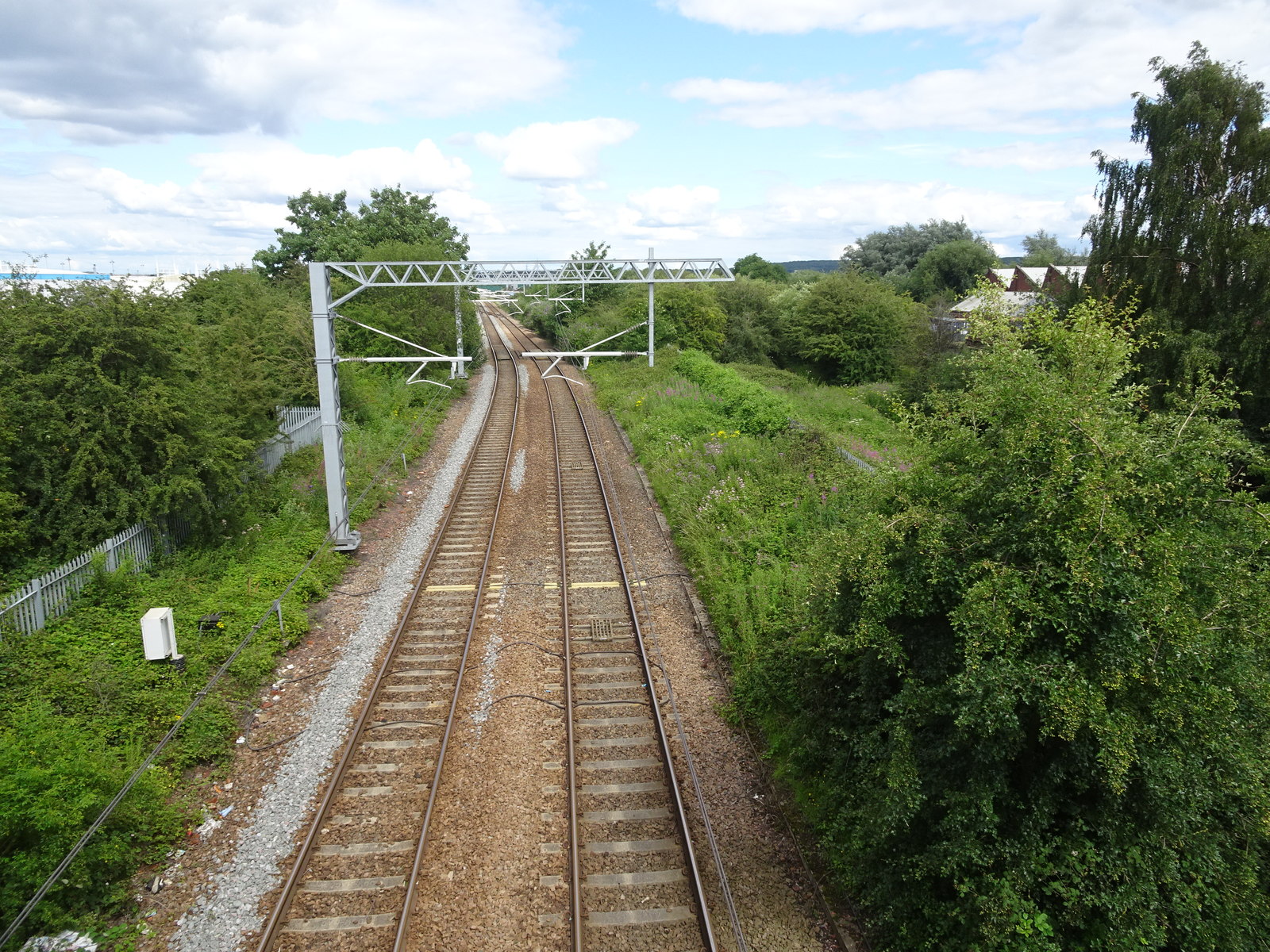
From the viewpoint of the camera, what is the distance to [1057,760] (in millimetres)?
5559

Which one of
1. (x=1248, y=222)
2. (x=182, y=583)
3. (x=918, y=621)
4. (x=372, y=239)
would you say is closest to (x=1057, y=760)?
(x=918, y=621)

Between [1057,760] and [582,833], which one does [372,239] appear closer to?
[582,833]

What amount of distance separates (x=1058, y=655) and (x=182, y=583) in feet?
42.5

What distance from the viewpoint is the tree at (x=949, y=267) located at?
205 feet

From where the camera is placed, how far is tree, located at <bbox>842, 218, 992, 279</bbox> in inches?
2911

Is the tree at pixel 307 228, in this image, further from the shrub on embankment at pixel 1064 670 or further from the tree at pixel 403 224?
the shrub on embankment at pixel 1064 670

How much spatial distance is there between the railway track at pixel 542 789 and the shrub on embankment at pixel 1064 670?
83.8 inches

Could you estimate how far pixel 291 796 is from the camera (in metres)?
8.41

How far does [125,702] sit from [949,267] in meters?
66.6

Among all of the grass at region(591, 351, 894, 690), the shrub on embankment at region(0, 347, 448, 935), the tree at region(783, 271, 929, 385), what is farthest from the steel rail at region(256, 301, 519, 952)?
the tree at region(783, 271, 929, 385)

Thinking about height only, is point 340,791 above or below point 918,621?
below

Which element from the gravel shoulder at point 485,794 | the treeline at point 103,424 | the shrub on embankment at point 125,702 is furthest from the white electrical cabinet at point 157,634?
the treeline at point 103,424

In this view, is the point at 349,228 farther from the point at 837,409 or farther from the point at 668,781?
the point at 668,781

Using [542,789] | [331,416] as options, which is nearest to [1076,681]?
[542,789]
